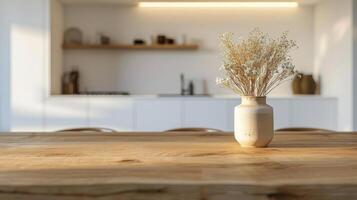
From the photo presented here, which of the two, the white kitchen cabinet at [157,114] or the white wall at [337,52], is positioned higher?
the white wall at [337,52]

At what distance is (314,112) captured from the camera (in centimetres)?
416

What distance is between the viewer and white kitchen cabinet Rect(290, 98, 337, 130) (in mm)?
4145

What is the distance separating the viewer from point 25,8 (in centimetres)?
417

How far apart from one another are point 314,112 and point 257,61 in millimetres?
2985

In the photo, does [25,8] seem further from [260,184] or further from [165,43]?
[260,184]

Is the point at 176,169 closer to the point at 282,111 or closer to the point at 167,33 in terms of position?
the point at 282,111

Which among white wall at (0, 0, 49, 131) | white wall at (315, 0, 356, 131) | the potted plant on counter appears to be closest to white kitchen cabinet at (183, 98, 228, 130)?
white wall at (315, 0, 356, 131)

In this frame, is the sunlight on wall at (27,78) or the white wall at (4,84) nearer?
the sunlight on wall at (27,78)

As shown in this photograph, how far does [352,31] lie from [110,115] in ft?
8.55

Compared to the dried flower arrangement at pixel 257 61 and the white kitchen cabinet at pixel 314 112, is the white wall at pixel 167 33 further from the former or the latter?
the dried flower arrangement at pixel 257 61

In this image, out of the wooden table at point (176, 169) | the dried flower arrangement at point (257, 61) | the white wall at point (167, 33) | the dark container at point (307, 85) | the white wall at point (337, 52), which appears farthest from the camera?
the white wall at point (167, 33)

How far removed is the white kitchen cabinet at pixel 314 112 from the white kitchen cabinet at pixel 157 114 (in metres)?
1.25

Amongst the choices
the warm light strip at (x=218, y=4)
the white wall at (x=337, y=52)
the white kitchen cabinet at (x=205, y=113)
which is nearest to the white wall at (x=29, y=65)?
the warm light strip at (x=218, y=4)

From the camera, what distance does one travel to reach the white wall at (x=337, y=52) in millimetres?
3859
